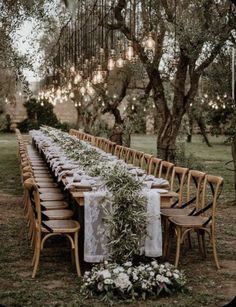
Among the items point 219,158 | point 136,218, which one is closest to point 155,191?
point 136,218

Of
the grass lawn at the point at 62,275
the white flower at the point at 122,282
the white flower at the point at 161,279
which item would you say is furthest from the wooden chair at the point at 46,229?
the white flower at the point at 161,279

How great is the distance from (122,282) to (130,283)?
70mm

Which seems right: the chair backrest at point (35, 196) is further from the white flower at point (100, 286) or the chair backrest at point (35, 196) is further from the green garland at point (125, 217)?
the white flower at point (100, 286)

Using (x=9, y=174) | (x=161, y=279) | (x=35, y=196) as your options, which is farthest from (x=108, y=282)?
(x=9, y=174)

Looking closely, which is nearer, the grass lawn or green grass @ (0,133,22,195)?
the grass lawn

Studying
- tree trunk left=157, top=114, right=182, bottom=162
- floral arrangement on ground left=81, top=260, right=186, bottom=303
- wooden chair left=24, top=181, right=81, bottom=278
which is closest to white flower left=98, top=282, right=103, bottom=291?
floral arrangement on ground left=81, top=260, right=186, bottom=303

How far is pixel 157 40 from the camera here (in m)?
14.5

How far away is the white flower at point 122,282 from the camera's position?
4879 mm

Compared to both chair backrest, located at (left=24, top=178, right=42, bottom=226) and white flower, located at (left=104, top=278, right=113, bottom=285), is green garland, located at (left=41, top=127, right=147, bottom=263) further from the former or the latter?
chair backrest, located at (left=24, top=178, right=42, bottom=226)

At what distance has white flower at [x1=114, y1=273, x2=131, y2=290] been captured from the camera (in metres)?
4.88

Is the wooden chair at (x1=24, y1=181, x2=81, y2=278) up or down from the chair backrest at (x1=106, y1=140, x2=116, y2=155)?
down

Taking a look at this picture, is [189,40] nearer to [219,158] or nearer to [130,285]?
[130,285]

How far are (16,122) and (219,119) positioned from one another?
605 inches

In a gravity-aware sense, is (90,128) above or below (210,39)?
below
